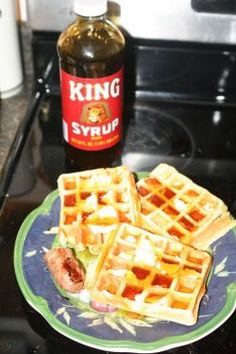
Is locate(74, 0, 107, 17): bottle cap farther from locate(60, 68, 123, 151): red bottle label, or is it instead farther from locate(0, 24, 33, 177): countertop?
locate(0, 24, 33, 177): countertop

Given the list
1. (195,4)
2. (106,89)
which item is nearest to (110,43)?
(106,89)

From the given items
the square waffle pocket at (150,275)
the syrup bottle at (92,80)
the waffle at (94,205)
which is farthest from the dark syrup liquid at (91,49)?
the square waffle pocket at (150,275)

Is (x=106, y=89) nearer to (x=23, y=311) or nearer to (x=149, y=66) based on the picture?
(x=149, y=66)

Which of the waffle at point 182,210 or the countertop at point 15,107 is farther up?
the countertop at point 15,107

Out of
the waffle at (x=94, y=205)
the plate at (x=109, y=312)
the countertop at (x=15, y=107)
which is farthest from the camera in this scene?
the countertop at (x=15, y=107)

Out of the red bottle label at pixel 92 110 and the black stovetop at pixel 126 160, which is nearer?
the black stovetop at pixel 126 160

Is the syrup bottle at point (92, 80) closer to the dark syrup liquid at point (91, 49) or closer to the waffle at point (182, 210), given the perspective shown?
the dark syrup liquid at point (91, 49)

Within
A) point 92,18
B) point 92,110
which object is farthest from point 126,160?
point 92,18

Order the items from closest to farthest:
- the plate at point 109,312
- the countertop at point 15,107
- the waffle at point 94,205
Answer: the plate at point 109,312 < the waffle at point 94,205 < the countertop at point 15,107
